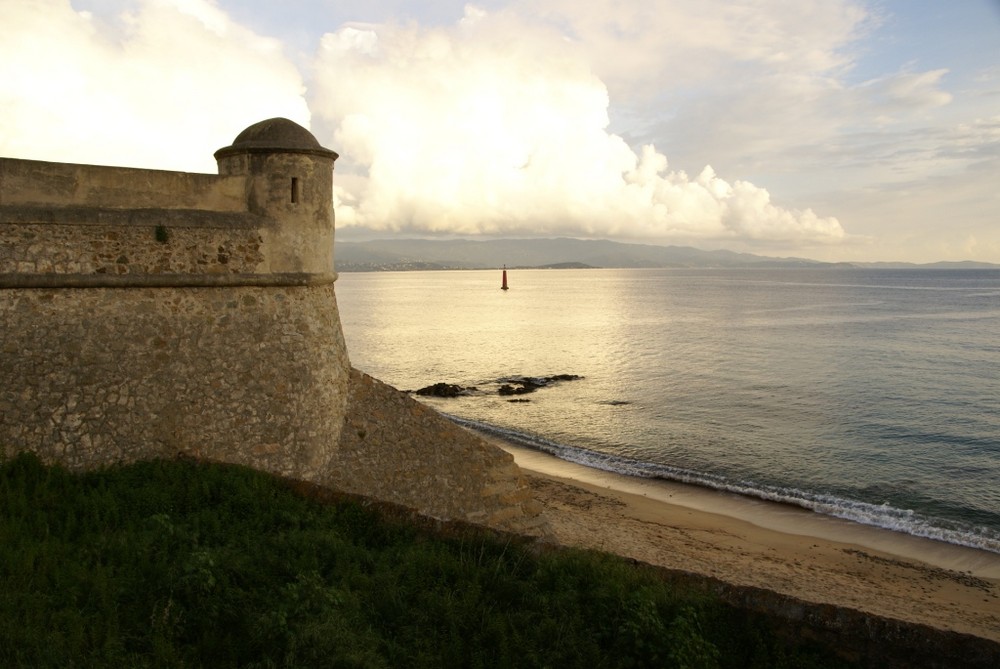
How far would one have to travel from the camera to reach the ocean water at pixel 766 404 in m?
20.5

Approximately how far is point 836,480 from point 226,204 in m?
19.9

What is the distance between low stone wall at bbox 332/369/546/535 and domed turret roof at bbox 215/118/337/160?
4.00 meters

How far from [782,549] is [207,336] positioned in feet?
46.5

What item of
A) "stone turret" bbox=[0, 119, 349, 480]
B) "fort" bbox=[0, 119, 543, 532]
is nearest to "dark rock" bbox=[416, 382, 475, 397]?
"fort" bbox=[0, 119, 543, 532]

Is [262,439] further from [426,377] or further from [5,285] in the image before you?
[426,377]

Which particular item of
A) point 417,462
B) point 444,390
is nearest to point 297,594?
point 417,462

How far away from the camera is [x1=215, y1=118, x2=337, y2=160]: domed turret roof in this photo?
10336mm

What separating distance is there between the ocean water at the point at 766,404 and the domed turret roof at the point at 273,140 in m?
16.3

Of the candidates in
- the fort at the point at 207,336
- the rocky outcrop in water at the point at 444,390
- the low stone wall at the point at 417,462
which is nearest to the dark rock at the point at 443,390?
the rocky outcrop in water at the point at 444,390

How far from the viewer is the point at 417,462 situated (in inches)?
452

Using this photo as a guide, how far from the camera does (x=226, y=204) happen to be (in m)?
10.3

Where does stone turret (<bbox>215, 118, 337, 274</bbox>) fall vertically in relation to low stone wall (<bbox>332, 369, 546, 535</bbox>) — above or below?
above

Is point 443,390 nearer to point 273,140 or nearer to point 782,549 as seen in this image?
point 782,549

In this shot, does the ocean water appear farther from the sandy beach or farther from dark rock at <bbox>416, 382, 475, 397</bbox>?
the sandy beach
